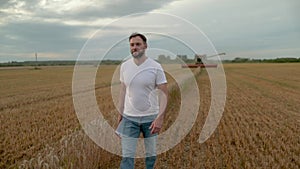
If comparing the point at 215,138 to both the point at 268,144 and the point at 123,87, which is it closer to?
the point at 268,144

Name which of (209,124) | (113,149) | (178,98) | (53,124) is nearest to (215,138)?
(209,124)

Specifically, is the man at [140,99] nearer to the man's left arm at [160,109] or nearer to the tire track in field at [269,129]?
the man's left arm at [160,109]

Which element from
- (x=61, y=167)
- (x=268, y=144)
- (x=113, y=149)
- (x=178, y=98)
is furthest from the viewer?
(x=178, y=98)

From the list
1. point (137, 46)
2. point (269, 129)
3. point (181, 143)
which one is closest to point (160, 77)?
point (137, 46)

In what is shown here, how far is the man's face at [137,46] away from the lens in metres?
3.30

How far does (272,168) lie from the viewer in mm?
5031

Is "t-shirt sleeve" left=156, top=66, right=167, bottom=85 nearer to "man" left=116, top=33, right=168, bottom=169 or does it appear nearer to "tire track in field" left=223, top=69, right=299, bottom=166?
"man" left=116, top=33, right=168, bottom=169

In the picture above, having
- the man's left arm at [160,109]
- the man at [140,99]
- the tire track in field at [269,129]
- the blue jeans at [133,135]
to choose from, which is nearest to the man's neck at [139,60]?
the man at [140,99]

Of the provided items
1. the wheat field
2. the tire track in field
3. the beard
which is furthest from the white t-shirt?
the tire track in field

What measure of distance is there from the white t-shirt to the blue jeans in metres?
0.09

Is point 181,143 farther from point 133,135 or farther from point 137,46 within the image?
point 137,46

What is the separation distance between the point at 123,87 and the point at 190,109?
7208mm

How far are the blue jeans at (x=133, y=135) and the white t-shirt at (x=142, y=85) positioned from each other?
95mm

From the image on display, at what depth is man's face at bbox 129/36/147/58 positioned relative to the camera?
330cm
